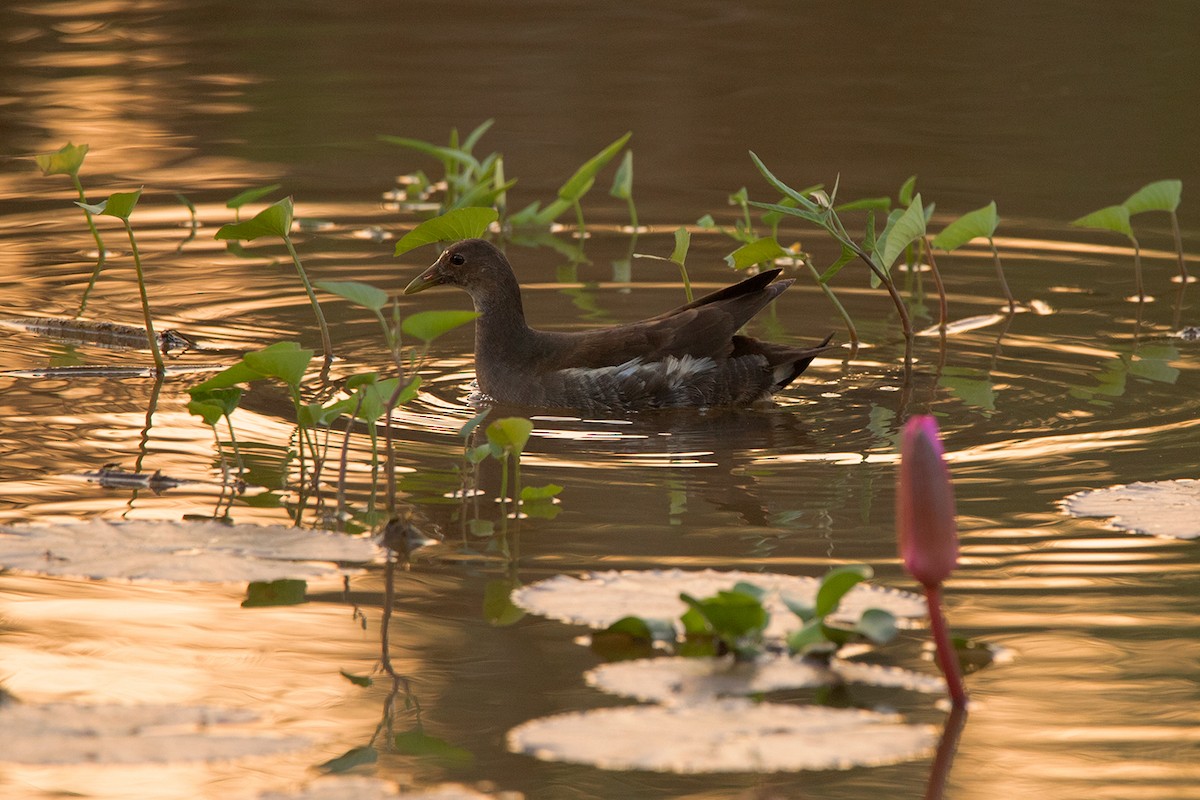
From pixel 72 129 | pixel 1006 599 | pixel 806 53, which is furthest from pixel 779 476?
pixel 806 53

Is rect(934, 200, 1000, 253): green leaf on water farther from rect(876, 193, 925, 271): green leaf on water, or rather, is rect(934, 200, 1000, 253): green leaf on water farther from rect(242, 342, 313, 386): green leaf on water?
rect(242, 342, 313, 386): green leaf on water

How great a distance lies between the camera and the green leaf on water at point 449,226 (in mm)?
7387

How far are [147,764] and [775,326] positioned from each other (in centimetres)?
611

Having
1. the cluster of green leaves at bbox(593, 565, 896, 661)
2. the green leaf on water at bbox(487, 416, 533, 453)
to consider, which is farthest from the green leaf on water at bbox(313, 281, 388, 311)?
the cluster of green leaves at bbox(593, 565, 896, 661)

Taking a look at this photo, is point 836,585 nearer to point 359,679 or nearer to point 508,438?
point 359,679

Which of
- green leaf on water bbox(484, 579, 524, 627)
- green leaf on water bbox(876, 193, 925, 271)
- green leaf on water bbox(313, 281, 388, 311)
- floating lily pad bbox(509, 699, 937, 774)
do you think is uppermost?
green leaf on water bbox(876, 193, 925, 271)

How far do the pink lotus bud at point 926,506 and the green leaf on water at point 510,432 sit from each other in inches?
72.6

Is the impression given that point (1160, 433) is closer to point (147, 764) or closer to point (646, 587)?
point (646, 587)

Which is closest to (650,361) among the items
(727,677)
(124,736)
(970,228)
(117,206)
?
(970,228)

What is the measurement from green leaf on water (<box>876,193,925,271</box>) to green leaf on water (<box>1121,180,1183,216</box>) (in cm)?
190

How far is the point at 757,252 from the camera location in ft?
25.9

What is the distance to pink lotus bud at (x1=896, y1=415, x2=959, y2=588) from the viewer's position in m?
3.87

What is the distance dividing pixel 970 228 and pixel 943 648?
4.96 metres

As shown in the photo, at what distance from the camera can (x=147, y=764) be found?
3.89 metres
